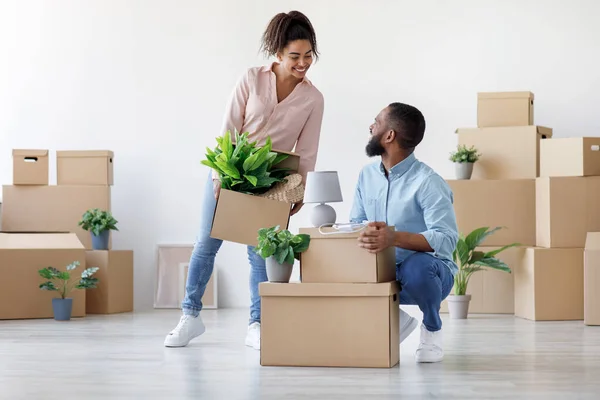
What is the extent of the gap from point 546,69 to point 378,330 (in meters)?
2.91

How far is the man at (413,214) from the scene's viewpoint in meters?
2.66

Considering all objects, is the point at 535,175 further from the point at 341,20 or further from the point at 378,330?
the point at 378,330

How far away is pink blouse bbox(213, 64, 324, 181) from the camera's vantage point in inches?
119

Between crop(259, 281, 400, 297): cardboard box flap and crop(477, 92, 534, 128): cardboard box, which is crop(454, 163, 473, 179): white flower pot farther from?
crop(259, 281, 400, 297): cardboard box flap

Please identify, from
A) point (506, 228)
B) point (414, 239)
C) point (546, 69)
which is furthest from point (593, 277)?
point (414, 239)

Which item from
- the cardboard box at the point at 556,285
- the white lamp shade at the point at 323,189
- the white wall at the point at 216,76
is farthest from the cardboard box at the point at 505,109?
the white lamp shade at the point at 323,189

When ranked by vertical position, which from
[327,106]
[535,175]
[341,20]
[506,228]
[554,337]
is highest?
[341,20]

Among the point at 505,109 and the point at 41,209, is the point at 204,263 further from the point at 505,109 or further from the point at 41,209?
the point at 505,109

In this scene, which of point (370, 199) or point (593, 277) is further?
point (593, 277)

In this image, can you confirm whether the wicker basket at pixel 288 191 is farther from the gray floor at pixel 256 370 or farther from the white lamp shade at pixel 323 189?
the gray floor at pixel 256 370

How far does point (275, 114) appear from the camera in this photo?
3.03 m

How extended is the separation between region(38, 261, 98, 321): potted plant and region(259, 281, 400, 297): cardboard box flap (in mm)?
2014

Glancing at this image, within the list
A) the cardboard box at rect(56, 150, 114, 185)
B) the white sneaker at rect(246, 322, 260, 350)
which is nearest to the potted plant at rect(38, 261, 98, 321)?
the cardboard box at rect(56, 150, 114, 185)

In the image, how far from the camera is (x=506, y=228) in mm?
4543
